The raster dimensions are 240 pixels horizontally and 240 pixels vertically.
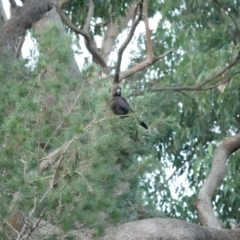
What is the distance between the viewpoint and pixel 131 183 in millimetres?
5824

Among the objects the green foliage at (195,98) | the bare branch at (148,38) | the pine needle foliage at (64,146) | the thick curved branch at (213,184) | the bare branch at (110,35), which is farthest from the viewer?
the bare branch at (110,35)

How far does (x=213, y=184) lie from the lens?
852cm

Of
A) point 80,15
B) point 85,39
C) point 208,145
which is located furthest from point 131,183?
point 208,145

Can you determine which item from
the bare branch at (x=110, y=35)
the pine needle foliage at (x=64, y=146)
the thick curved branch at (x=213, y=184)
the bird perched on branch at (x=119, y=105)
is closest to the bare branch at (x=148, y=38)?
the thick curved branch at (x=213, y=184)

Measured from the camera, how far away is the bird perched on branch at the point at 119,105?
19.9 ft

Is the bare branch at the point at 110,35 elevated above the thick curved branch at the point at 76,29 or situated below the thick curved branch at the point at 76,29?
above

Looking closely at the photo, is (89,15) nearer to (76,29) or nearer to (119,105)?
(76,29)

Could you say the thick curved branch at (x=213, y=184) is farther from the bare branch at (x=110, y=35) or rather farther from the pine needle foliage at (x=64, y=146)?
the bare branch at (x=110, y=35)

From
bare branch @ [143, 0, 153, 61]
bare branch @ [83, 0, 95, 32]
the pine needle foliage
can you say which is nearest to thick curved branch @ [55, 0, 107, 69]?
bare branch @ [83, 0, 95, 32]

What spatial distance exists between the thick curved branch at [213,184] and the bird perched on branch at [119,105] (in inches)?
79.7

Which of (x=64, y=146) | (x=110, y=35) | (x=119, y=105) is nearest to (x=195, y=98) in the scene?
(x=110, y=35)

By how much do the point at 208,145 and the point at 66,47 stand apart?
21.8ft

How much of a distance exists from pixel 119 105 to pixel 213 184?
248cm

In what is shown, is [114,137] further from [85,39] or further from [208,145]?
[208,145]
